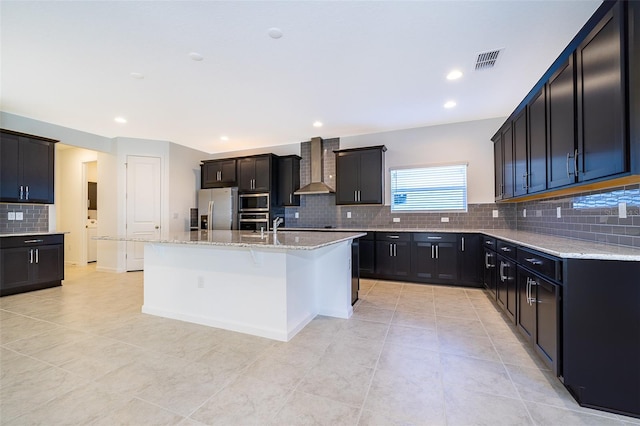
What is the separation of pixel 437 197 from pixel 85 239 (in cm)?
768

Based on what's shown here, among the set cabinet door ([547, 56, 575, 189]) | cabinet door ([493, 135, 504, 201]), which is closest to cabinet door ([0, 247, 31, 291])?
cabinet door ([547, 56, 575, 189])

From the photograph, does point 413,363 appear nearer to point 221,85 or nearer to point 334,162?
point 221,85

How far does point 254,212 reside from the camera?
225 inches

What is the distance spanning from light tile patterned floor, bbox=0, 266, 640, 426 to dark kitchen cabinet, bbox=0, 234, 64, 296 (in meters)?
1.03

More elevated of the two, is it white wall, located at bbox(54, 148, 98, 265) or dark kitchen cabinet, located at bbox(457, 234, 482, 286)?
white wall, located at bbox(54, 148, 98, 265)

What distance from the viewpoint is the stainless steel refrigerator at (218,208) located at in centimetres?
570

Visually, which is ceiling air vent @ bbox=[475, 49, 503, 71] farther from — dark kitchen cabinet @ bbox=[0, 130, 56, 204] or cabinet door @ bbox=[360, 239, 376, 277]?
dark kitchen cabinet @ bbox=[0, 130, 56, 204]

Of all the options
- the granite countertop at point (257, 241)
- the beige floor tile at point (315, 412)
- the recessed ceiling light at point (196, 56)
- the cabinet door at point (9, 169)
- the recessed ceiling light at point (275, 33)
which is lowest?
the beige floor tile at point (315, 412)

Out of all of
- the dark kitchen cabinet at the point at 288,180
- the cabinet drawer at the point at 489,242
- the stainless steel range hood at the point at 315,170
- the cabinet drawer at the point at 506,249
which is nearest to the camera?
the cabinet drawer at the point at 506,249

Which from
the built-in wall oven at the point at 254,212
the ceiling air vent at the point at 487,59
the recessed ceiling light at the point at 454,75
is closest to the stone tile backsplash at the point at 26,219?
the built-in wall oven at the point at 254,212

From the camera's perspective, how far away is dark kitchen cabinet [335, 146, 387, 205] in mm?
4863

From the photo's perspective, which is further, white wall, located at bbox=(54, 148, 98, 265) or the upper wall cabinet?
white wall, located at bbox=(54, 148, 98, 265)

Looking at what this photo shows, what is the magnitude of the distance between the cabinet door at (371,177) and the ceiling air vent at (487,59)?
7.04 ft

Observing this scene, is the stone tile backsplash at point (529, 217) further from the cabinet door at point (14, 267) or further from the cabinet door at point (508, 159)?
the cabinet door at point (14, 267)
